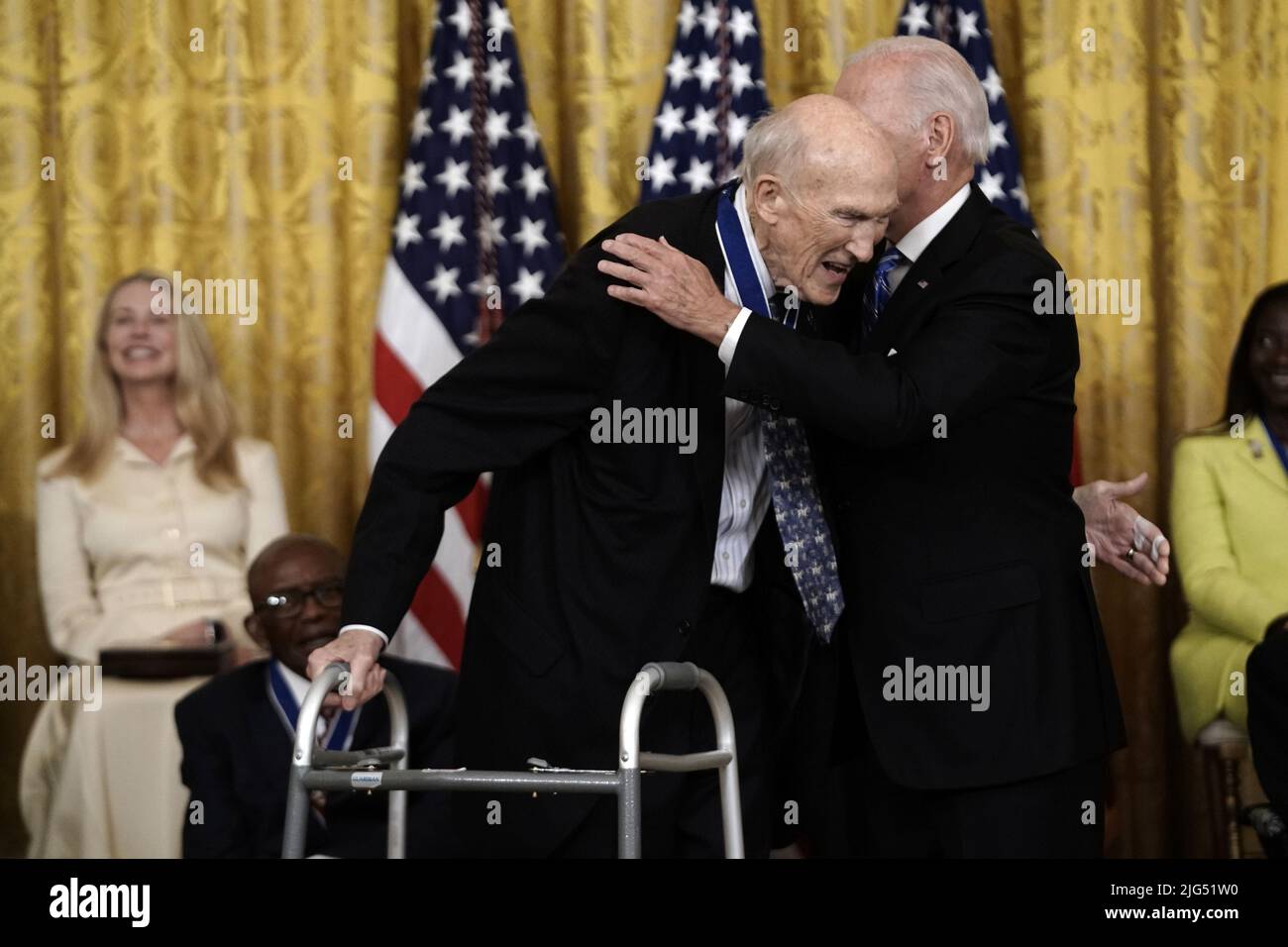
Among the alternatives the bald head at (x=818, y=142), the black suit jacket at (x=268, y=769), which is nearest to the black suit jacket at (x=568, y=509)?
the bald head at (x=818, y=142)

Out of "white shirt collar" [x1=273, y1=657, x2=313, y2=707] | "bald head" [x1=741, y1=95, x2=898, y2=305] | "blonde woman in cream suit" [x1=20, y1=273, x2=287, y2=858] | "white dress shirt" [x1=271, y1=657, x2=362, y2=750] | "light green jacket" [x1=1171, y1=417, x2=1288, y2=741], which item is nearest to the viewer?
"bald head" [x1=741, y1=95, x2=898, y2=305]

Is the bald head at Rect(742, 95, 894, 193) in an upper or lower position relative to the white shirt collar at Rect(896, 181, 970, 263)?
upper

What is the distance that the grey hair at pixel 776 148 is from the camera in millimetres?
3047

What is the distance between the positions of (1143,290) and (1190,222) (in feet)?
1.01

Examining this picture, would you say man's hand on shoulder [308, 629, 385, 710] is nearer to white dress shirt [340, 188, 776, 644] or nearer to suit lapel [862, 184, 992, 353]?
white dress shirt [340, 188, 776, 644]

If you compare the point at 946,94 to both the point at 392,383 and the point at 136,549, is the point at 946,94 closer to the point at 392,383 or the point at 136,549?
the point at 392,383

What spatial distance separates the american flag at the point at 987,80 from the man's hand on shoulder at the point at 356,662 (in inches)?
123

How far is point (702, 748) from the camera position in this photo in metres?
3.25

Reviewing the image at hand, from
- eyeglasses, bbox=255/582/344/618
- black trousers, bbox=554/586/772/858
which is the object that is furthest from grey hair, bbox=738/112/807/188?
eyeglasses, bbox=255/582/344/618

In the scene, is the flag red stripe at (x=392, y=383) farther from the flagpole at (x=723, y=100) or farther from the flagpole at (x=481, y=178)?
the flagpole at (x=723, y=100)

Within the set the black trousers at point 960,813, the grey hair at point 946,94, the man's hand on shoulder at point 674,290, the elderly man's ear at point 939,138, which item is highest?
the grey hair at point 946,94

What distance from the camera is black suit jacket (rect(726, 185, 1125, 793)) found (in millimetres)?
3084

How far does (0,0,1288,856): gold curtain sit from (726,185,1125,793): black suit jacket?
8.73 feet

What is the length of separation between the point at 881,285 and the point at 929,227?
15 centimetres
